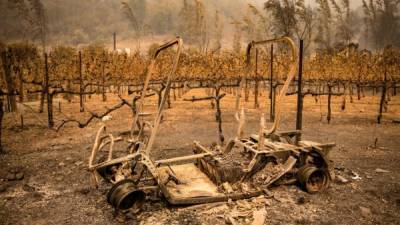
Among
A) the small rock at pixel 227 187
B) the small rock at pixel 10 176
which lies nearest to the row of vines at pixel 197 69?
the small rock at pixel 10 176

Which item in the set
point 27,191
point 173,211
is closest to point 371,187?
point 173,211

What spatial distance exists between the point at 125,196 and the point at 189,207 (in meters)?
1.15

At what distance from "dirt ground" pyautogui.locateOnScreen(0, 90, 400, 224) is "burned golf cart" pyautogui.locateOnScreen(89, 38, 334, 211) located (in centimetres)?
24

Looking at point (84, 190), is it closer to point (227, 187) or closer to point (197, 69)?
point (227, 187)

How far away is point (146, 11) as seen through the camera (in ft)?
366

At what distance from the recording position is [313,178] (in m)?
6.54

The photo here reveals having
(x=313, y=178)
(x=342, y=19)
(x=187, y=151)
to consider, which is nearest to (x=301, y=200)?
(x=313, y=178)

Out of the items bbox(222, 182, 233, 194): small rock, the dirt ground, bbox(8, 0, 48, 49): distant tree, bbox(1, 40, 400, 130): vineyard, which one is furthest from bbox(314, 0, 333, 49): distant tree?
bbox(222, 182, 233, 194): small rock

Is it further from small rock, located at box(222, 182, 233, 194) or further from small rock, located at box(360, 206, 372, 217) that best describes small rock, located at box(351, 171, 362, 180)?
small rock, located at box(222, 182, 233, 194)

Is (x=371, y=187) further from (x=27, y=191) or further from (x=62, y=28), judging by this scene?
(x=62, y=28)

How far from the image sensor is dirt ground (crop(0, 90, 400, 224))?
546cm

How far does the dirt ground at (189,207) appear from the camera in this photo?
17.9 ft

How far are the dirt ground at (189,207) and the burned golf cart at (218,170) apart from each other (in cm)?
24

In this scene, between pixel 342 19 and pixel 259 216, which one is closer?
pixel 259 216
